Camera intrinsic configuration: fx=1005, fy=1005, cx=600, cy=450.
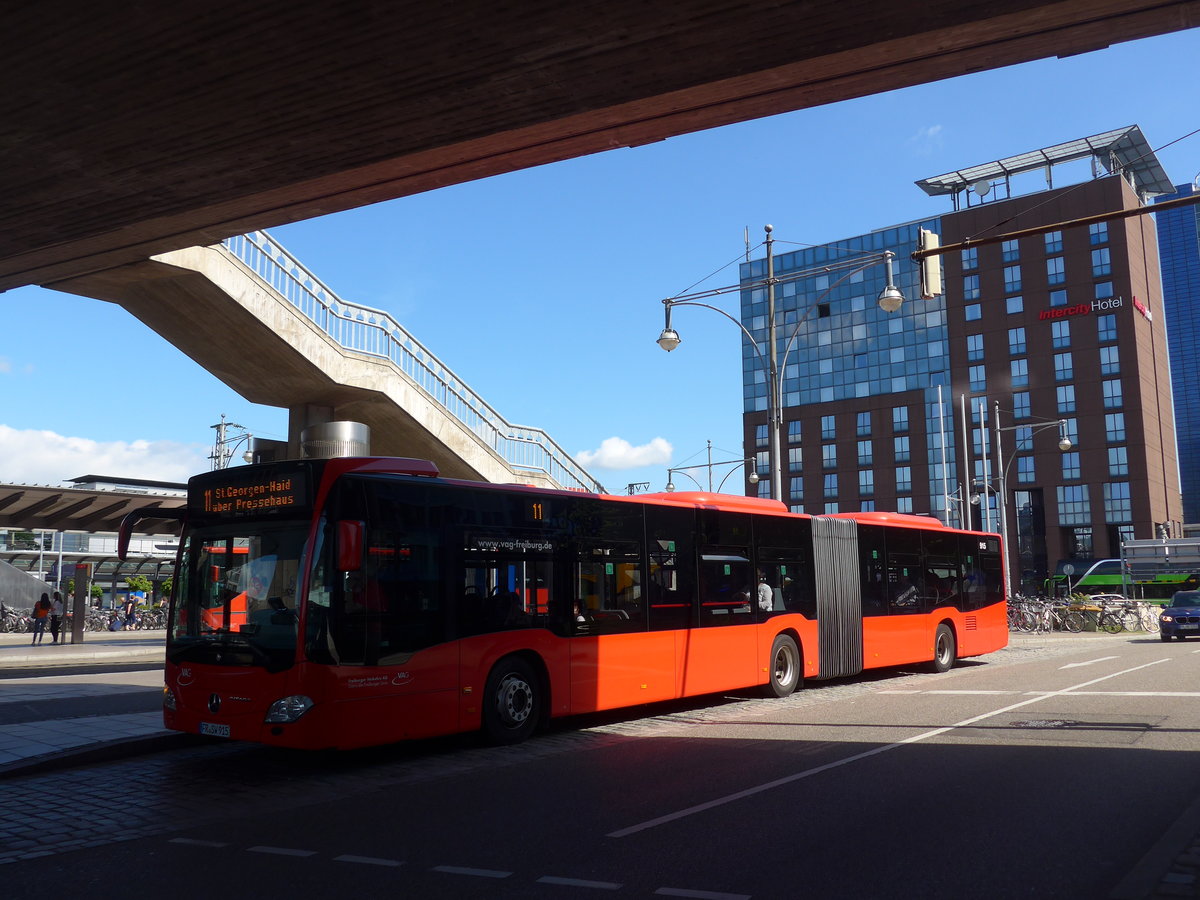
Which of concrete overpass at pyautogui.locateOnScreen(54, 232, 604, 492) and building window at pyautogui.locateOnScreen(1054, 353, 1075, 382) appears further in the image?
building window at pyautogui.locateOnScreen(1054, 353, 1075, 382)

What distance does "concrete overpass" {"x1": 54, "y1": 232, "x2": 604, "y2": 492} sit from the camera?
1705 cm

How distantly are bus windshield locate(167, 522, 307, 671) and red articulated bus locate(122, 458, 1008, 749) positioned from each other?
2 centimetres

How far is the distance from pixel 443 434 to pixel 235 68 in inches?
530

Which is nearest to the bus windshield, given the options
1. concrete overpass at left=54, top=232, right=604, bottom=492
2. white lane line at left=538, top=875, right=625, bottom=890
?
white lane line at left=538, top=875, right=625, bottom=890

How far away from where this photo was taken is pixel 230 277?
17.2m

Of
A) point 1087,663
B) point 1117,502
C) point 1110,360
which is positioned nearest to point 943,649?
point 1087,663

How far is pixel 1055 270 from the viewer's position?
8950 cm


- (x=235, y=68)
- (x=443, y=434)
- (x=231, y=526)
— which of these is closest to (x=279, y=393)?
(x=443, y=434)

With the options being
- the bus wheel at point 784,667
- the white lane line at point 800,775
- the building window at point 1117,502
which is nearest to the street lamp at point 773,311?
the bus wheel at point 784,667

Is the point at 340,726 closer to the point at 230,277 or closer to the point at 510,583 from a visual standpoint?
the point at 510,583

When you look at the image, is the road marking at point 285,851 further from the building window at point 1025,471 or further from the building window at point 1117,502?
the building window at point 1025,471

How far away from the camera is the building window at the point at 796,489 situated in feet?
341

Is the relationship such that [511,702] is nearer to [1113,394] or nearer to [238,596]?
[238,596]

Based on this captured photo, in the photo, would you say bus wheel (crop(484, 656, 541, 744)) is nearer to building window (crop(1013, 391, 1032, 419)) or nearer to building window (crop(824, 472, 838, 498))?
building window (crop(1013, 391, 1032, 419))
